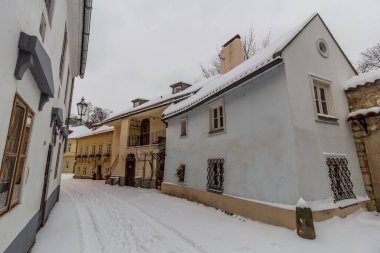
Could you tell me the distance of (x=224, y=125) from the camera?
9.62 metres

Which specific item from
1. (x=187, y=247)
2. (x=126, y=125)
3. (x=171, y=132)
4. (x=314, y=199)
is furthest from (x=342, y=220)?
(x=126, y=125)

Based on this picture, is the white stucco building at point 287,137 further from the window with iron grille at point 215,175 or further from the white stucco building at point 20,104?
the white stucco building at point 20,104

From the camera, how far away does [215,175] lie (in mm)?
9883

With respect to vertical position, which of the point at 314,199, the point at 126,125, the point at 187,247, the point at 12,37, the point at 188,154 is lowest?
the point at 187,247

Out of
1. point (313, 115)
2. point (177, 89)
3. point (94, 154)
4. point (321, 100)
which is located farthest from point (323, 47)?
point (94, 154)

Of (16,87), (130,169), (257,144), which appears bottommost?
(130,169)

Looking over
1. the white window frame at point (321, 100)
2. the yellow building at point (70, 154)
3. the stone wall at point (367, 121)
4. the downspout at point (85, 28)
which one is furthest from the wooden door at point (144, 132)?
the yellow building at point (70, 154)

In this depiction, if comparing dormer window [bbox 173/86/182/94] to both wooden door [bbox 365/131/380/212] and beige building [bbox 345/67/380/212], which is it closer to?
beige building [bbox 345/67/380/212]

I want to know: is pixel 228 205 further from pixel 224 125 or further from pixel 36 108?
pixel 36 108

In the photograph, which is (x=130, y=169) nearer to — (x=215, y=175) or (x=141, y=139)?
(x=141, y=139)

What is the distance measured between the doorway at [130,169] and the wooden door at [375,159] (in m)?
17.2

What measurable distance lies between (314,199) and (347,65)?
21.6 feet

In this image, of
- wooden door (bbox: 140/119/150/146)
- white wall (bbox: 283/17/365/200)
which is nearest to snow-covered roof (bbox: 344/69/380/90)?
white wall (bbox: 283/17/365/200)

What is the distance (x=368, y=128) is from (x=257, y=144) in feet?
13.7
